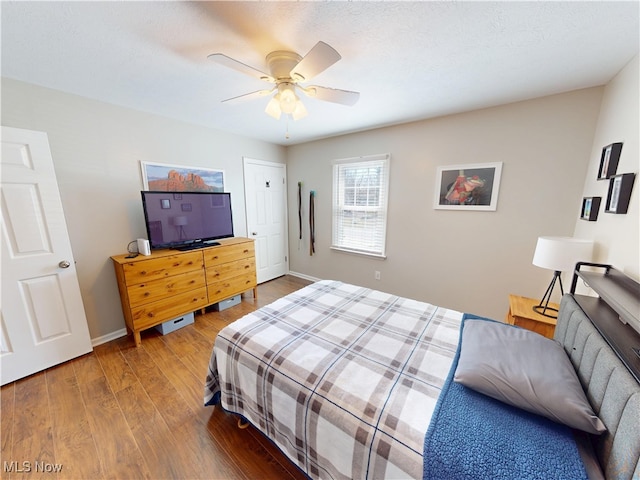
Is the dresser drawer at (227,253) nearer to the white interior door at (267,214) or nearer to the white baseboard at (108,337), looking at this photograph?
the white interior door at (267,214)

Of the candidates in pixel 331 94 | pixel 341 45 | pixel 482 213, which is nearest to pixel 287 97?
pixel 331 94

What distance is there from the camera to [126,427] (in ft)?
4.81

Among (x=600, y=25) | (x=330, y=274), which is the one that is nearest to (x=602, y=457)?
(x=600, y=25)

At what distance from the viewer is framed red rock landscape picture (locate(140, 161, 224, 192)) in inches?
98.8

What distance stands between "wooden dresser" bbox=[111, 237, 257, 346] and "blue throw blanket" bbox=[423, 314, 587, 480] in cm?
252

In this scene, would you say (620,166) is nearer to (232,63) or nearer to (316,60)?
(316,60)

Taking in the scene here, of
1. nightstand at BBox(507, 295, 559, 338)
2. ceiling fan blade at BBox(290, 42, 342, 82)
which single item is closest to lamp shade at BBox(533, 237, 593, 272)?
nightstand at BBox(507, 295, 559, 338)

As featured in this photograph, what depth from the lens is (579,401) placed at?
822 mm

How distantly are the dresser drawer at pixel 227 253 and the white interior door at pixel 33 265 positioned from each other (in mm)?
1099

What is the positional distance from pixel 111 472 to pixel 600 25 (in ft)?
11.6

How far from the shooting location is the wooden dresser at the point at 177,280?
2174 millimetres

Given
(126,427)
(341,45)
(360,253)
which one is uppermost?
(341,45)

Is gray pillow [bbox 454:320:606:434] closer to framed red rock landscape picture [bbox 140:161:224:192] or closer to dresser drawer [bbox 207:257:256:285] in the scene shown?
dresser drawer [bbox 207:257:256:285]

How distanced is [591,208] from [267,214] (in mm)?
3624
